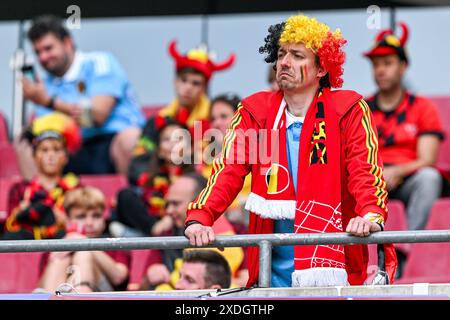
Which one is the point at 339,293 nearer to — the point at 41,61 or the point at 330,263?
the point at 330,263

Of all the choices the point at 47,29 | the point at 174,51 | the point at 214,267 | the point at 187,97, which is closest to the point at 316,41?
the point at 214,267

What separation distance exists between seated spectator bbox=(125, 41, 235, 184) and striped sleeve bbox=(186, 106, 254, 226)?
10.6 ft

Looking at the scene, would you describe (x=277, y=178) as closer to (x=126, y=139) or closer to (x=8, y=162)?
(x=126, y=139)

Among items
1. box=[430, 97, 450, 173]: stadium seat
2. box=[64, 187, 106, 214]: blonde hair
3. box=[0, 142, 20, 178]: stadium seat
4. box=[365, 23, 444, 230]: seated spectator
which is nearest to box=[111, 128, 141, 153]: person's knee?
box=[0, 142, 20, 178]: stadium seat

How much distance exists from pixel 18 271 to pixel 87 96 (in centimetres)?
186

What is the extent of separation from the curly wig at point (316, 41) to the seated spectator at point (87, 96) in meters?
3.91

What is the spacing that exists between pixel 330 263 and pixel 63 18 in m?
5.12

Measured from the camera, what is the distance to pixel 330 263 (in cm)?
490

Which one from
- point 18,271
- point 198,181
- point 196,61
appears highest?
point 196,61

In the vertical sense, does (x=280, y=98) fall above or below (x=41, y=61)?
below

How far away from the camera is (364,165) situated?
488cm

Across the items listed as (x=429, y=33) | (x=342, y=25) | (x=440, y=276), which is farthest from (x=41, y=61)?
(x=440, y=276)

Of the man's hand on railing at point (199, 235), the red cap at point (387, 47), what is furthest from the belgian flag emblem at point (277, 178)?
the red cap at point (387, 47)

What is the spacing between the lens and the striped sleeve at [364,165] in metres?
4.77
